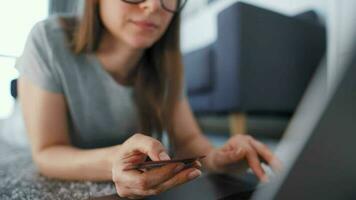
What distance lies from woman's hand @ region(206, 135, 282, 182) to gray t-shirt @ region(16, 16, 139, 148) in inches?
3.5

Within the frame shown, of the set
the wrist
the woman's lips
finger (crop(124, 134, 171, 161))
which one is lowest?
the wrist

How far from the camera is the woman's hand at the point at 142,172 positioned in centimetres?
18

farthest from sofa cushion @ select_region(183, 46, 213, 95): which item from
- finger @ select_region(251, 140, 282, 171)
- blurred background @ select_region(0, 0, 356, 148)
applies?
finger @ select_region(251, 140, 282, 171)

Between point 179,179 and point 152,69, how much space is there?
141mm

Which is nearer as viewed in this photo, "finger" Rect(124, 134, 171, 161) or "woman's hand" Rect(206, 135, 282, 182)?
"finger" Rect(124, 134, 171, 161)

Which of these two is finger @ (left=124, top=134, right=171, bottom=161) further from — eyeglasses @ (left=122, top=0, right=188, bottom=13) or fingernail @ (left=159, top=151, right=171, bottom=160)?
eyeglasses @ (left=122, top=0, right=188, bottom=13)

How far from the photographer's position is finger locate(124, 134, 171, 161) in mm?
177

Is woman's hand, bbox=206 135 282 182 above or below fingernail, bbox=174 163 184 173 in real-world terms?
below

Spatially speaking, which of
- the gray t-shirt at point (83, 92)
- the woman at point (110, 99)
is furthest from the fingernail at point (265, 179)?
the gray t-shirt at point (83, 92)

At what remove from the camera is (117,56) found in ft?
0.90

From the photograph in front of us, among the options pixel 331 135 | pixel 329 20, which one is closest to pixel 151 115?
pixel 331 135

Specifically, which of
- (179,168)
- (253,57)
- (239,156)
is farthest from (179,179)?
(253,57)

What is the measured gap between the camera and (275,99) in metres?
0.43

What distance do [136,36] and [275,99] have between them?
26cm
